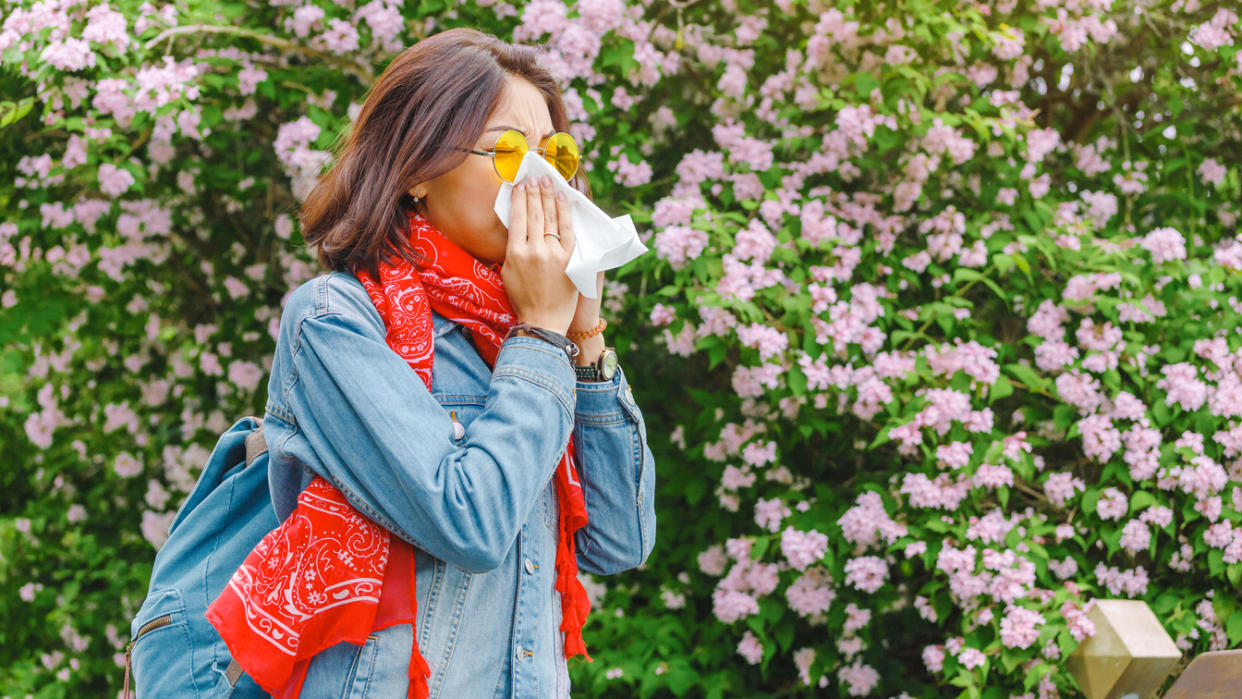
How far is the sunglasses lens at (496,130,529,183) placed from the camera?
1.28 metres

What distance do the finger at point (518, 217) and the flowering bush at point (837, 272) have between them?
135 cm

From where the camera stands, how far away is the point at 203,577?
1231 mm

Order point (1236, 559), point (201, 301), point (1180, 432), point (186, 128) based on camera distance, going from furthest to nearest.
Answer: point (201, 301) < point (186, 128) < point (1180, 432) < point (1236, 559)

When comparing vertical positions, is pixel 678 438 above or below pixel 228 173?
below

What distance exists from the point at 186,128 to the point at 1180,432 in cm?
289

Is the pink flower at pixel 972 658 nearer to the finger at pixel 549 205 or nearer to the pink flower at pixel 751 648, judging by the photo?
the pink flower at pixel 751 648

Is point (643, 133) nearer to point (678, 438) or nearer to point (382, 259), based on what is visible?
point (678, 438)

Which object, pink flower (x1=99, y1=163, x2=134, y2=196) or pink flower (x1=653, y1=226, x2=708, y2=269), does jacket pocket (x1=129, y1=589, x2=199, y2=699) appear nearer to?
pink flower (x1=653, y1=226, x2=708, y2=269)

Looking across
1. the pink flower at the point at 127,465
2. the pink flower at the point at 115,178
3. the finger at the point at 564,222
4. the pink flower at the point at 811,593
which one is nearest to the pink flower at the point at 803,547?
the pink flower at the point at 811,593

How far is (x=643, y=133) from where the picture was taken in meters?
3.10

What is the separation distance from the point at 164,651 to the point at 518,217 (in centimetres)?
69

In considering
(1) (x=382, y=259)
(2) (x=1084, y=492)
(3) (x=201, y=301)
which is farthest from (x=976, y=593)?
(3) (x=201, y=301)

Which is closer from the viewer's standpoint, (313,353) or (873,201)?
(313,353)

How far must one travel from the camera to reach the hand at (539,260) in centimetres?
122
